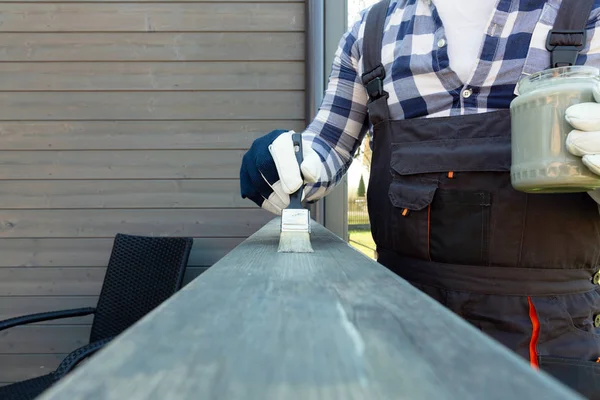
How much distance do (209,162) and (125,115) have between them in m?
0.47

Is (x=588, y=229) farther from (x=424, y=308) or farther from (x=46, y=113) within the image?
(x=46, y=113)

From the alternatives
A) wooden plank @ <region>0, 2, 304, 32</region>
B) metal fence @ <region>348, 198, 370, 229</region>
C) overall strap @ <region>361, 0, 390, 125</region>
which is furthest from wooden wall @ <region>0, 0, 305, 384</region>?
overall strap @ <region>361, 0, 390, 125</region>

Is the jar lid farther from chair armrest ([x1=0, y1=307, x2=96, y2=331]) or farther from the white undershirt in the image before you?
chair armrest ([x1=0, y1=307, x2=96, y2=331])

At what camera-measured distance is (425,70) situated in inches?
37.1

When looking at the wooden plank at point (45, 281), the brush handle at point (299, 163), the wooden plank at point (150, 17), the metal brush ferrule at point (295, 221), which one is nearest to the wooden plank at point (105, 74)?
the wooden plank at point (150, 17)

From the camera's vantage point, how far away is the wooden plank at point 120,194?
212 cm

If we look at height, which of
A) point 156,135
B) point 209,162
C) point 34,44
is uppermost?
point 34,44

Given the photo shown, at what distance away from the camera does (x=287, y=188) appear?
0.85m

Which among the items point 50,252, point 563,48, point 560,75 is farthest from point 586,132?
point 50,252

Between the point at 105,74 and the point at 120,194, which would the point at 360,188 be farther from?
the point at 105,74

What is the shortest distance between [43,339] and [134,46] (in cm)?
151

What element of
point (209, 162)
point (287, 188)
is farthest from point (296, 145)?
point (209, 162)

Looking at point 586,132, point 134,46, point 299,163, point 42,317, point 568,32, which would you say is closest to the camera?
point 586,132

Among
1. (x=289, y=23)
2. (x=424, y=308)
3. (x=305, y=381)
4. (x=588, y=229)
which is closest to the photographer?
(x=305, y=381)
